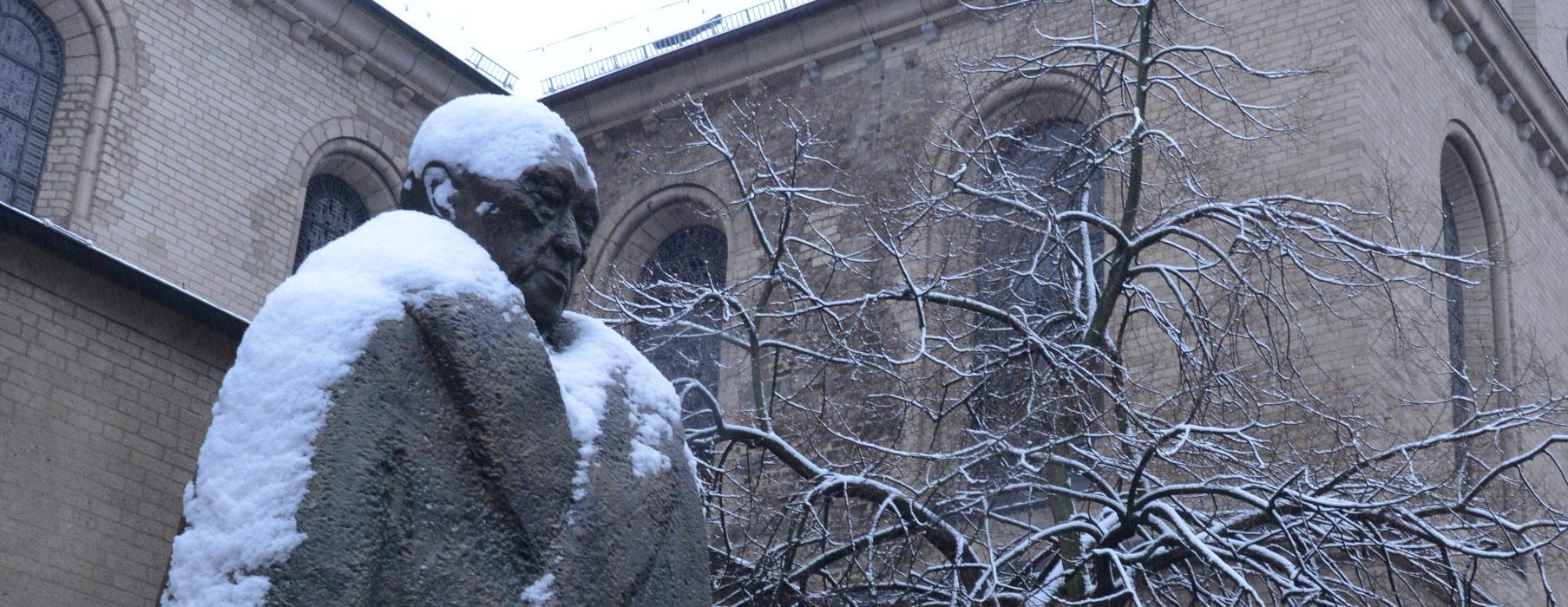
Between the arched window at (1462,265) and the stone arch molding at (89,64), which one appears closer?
the stone arch molding at (89,64)

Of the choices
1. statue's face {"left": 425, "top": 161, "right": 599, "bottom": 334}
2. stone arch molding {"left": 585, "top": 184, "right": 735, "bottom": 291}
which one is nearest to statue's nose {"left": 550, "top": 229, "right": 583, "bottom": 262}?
statue's face {"left": 425, "top": 161, "right": 599, "bottom": 334}

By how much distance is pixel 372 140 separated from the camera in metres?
20.4

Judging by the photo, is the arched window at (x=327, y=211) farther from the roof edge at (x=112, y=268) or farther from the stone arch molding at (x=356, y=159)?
the roof edge at (x=112, y=268)

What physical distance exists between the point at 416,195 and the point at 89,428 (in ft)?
27.7

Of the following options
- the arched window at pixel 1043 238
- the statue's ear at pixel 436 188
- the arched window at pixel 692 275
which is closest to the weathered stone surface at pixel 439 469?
the statue's ear at pixel 436 188

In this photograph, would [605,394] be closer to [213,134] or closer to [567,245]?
[567,245]

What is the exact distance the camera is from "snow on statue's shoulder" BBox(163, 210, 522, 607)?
122 inches

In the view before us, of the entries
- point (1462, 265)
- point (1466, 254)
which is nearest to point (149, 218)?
point (1462, 265)

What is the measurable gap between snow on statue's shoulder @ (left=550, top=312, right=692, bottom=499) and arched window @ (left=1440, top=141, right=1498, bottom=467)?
16.7 meters

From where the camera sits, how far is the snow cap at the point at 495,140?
371 centimetres

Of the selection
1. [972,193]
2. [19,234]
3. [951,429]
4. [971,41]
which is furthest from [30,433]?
[971,41]

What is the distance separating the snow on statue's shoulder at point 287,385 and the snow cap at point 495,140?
205 mm

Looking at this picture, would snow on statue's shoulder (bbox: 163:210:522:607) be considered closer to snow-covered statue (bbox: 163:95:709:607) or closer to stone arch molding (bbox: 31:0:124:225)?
snow-covered statue (bbox: 163:95:709:607)

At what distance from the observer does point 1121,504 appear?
10.9 meters
